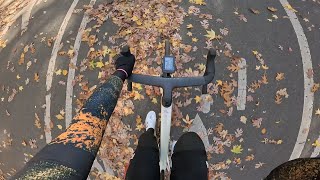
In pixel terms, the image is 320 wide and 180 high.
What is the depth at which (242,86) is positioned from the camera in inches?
222

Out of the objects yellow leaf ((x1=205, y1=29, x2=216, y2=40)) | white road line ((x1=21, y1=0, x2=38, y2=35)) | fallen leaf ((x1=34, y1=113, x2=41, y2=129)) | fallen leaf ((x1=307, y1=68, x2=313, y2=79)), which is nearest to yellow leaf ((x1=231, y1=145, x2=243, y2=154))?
fallen leaf ((x1=307, y1=68, x2=313, y2=79))

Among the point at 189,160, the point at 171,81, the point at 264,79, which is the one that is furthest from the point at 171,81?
the point at 264,79

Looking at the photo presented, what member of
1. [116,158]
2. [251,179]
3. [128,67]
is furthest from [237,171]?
[128,67]

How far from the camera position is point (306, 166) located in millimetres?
1569

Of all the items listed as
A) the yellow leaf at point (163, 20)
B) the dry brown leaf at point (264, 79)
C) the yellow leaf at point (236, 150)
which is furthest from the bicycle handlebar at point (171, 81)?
the yellow leaf at point (163, 20)

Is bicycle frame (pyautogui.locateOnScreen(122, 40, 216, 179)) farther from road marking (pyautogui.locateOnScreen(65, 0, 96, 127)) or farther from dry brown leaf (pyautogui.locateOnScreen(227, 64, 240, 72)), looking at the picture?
road marking (pyautogui.locateOnScreen(65, 0, 96, 127))

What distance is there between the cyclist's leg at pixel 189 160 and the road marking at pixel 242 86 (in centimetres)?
198

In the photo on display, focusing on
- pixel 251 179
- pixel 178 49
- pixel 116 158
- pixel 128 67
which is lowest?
pixel 251 179

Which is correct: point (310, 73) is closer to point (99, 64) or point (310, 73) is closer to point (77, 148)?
point (99, 64)

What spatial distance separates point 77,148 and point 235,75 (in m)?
4.20

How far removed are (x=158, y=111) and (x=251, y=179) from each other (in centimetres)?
178

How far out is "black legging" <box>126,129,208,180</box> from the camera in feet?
10.6

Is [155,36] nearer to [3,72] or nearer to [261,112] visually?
[261,112]

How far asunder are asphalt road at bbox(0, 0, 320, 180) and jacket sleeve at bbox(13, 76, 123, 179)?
125 inches
